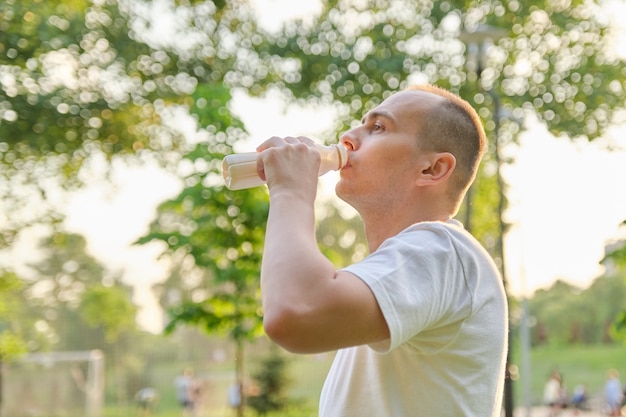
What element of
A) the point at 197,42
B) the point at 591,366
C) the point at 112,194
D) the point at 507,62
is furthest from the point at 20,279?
the point at 591,366

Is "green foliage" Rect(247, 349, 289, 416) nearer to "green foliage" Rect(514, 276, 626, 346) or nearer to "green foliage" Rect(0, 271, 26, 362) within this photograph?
"green foliage" Rect(0, 271, 26, 362)

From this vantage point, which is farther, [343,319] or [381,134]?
[381,134]

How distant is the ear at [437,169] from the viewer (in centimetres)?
173

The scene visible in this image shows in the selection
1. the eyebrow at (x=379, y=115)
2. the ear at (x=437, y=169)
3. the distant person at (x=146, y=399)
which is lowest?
the distant person at (x=146, y=399)

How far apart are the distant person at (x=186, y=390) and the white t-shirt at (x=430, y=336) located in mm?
19304

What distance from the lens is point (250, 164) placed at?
5.52ft

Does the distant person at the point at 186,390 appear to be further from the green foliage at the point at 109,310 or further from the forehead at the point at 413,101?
the forehead at the point at 413,101

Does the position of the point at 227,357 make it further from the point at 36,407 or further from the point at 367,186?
the point at 367,186

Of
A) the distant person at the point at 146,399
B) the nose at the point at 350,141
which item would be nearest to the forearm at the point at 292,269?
the nose at the point at 350,141

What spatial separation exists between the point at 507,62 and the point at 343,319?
17.1 m

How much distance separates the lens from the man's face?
1.73 meters

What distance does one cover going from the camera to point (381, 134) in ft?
5.81

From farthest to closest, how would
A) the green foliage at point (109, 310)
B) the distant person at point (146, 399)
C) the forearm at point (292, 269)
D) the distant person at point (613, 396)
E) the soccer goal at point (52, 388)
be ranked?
the green foliage at point (109, 310) → the distant person at point (613, 396) → the soccer goal at point (52, 388) → the distant person at point (146, 399) → the forearm at point (292, 269)

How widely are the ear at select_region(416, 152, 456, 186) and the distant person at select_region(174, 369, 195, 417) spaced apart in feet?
63.2
